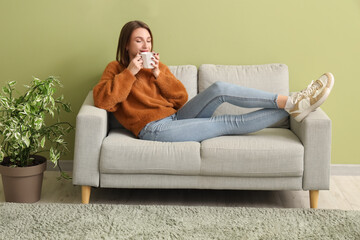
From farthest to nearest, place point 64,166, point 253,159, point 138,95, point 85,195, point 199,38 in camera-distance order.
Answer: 1. point 64,166
2. point 199,38
3. point 138,95
4. point 85,195
5. point 253,159

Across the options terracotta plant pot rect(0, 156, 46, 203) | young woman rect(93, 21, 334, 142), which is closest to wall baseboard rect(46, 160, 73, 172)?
terracotta plant pot rect(0, 156, 46, 203)

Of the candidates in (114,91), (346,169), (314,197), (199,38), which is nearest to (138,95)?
(114,91)

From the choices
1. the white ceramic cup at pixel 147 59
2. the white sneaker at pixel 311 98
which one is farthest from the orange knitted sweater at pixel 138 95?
the white sneaker at pixel 311 98

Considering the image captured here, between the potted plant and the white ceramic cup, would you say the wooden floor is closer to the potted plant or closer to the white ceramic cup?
the potted plant

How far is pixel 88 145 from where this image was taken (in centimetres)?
287

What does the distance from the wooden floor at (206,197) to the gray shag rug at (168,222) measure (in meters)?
0.25

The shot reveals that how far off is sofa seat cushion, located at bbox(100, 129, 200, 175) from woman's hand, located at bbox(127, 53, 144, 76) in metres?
0.44

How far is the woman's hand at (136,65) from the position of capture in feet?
9.87

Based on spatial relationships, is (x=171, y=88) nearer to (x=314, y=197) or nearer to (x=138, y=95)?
(x=138, y=95)

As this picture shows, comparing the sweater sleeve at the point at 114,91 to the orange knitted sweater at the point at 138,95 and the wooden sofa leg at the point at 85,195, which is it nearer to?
the orange knitted sweater at the point at 138,95

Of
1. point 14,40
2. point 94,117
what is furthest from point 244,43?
point 14,40

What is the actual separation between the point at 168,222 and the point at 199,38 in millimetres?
1403

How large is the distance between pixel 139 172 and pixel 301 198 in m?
1.03

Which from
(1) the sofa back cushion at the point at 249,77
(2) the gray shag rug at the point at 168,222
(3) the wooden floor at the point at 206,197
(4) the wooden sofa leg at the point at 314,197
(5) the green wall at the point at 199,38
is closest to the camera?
(2) the gray shag rug at the point at 168,222
